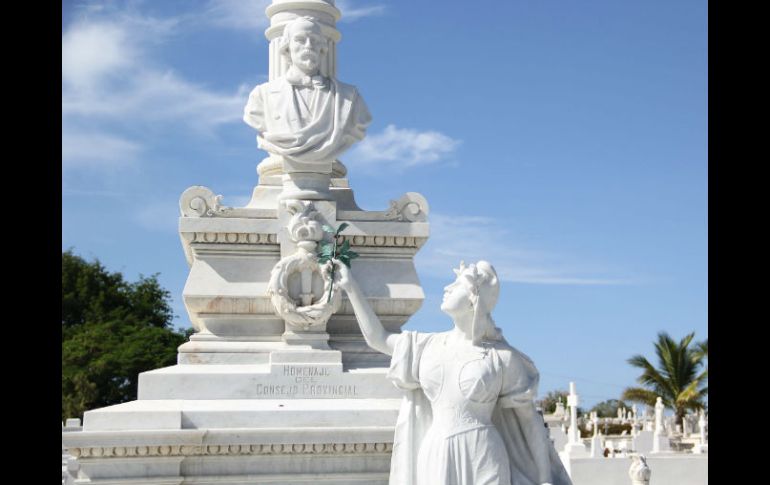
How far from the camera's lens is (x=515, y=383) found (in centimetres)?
859

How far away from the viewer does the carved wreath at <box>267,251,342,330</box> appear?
1024cm

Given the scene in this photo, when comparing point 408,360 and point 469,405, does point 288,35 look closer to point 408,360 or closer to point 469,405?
point 408,360

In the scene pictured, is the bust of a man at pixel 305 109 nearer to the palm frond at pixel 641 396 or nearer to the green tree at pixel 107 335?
the green tree at pixel 107 335

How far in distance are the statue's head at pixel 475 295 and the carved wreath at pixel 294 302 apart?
1.94 meters

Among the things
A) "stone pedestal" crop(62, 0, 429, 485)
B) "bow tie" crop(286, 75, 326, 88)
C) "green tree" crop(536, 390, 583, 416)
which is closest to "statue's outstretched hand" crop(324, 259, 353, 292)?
"stone pedestal" crop(62, 0, 429, 485)

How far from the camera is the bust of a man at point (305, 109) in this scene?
35.0ft

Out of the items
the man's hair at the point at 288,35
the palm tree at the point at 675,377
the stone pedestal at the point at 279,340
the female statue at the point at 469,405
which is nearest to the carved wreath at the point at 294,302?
the stone pedestal at the point at 279,340

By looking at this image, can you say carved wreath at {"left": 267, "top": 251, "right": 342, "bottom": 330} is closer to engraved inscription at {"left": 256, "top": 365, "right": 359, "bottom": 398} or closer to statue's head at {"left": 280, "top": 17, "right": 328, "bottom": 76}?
engraved inscription at {"left": 256, "top": 365, "right": 359, "bottom": 398}

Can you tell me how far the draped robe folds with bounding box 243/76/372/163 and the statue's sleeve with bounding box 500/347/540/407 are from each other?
3.18 m

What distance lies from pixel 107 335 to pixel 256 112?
30273mm
